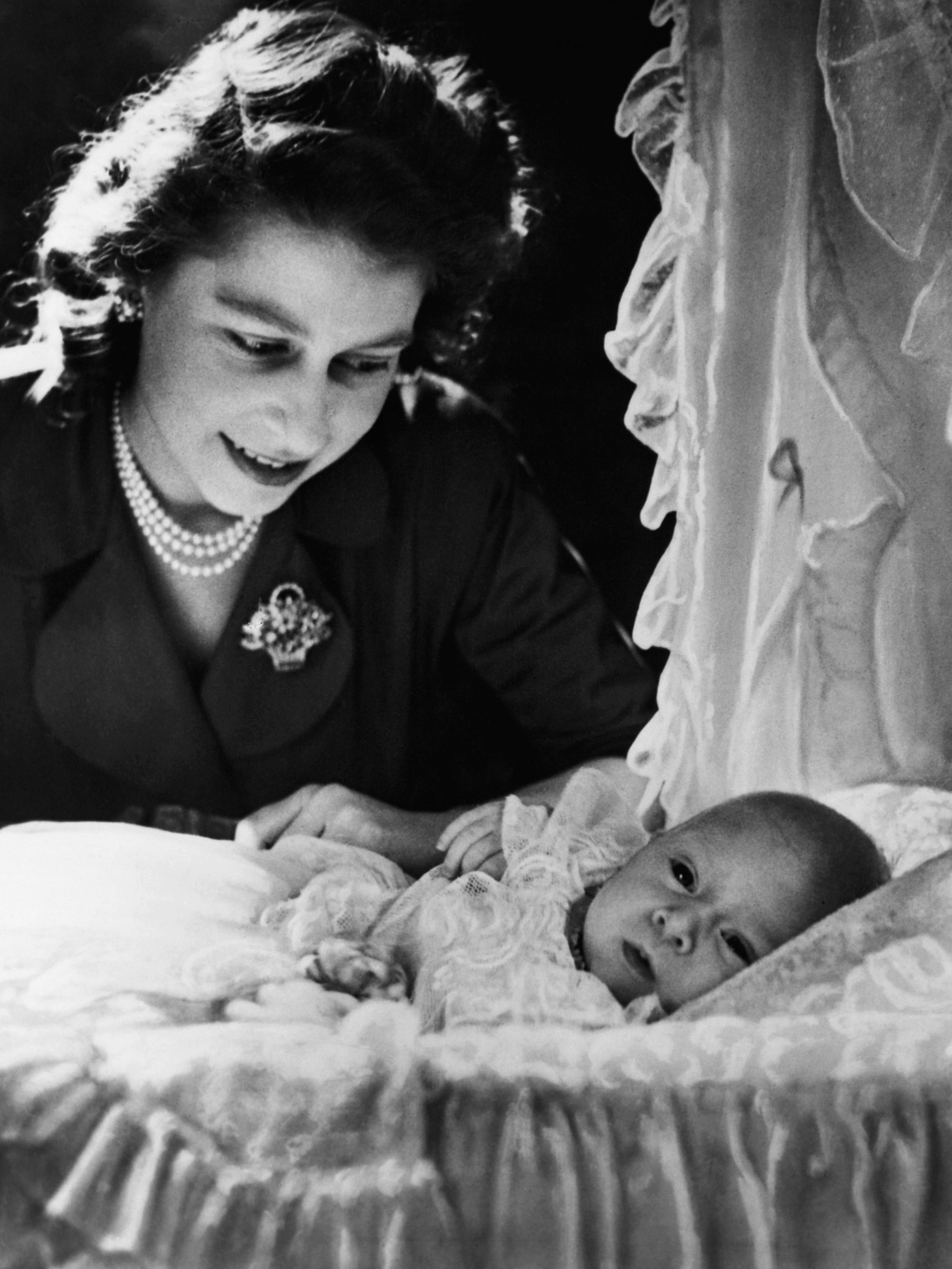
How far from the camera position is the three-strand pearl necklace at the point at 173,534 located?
5.50 ft

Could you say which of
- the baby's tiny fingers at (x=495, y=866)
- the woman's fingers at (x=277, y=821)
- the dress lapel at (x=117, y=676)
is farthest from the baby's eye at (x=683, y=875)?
the dress lapel at (x=117, y=676)

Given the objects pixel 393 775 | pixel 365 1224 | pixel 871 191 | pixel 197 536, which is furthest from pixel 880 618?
pixel 365 1224

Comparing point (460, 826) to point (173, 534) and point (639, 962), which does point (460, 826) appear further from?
point (173, 534)

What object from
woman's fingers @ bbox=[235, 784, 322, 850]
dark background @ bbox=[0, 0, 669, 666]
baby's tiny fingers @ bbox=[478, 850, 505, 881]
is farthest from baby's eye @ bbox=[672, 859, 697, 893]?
woman's fingers @ bbox=[235, 784, 322, 850]

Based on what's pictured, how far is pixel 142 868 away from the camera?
151cm

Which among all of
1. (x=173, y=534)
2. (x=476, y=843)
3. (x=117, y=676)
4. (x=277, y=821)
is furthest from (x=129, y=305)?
(x=476, y=843)

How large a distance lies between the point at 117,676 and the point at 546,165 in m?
0.78

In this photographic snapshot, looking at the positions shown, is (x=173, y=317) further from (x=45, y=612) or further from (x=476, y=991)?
(x=476, y=991)

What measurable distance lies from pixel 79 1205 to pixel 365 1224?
0.75ft

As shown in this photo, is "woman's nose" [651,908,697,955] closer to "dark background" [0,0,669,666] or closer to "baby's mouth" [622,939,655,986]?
"baby's mouth" [622,939,655,986]

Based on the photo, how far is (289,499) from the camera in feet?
5.52

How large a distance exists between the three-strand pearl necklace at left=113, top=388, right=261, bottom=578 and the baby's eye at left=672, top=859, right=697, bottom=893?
24.7 inches

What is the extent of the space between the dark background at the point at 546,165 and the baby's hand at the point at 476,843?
28cm

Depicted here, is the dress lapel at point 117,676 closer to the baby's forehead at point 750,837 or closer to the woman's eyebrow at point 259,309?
the woman's eyebrow at point 259,309
